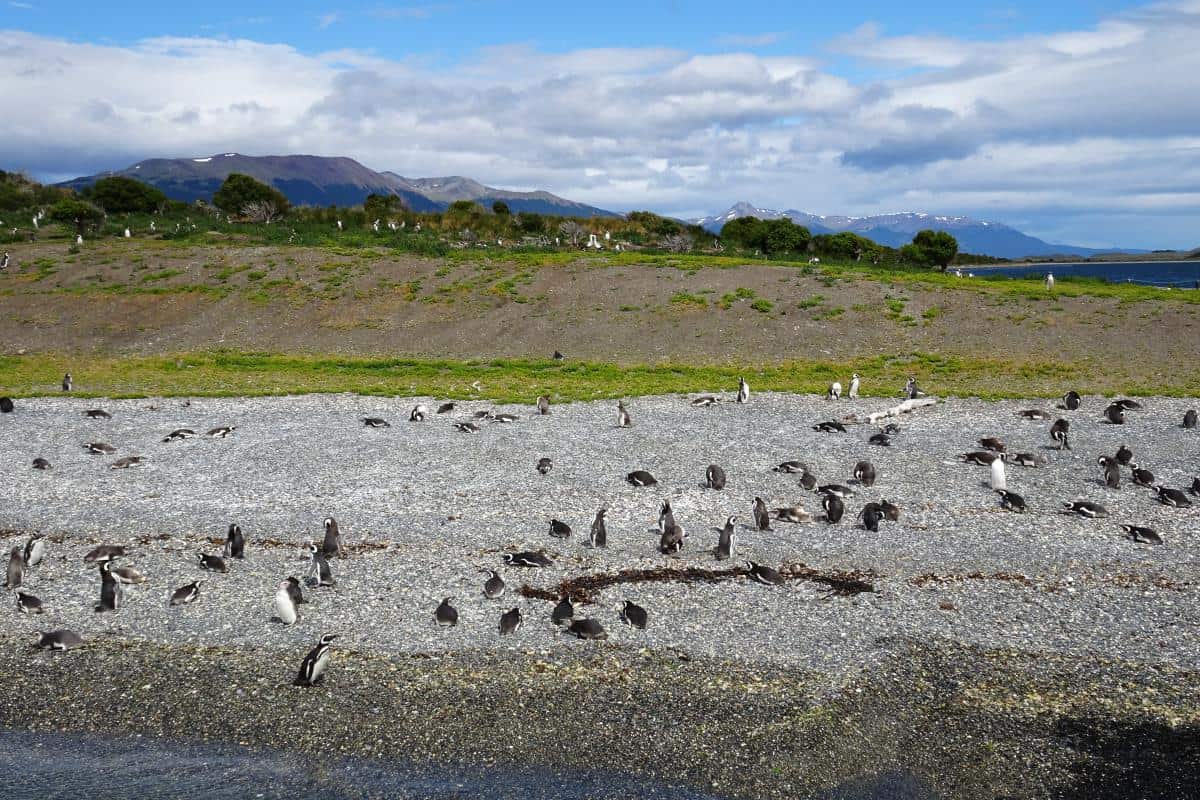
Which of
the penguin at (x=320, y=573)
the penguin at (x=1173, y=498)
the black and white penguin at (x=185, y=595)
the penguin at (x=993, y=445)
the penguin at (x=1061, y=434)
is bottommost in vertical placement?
the black and white penguin at (x=185, y=595)

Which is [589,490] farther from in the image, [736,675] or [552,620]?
[736,675]

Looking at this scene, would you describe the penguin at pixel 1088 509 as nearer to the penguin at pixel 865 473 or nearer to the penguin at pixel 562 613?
the penguin at pixel 865 473

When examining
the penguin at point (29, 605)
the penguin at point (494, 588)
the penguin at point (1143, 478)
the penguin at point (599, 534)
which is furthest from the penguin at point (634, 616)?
the penguin at point (1143, 478)

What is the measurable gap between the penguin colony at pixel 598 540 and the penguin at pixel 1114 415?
4.42 ft

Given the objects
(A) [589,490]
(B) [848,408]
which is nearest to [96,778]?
(A) [589,490]

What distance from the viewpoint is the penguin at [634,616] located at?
11.2 m

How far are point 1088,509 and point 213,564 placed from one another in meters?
13.9

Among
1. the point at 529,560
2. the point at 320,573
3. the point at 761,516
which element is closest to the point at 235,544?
the point at 320,573

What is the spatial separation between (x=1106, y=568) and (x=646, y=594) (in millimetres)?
6716

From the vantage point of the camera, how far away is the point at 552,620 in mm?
11406

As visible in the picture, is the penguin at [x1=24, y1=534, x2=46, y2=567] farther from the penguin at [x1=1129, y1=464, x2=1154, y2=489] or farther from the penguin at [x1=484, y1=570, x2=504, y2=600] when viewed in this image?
the penguin at [x1=1129, y1=464, x2=1154, y2=489]

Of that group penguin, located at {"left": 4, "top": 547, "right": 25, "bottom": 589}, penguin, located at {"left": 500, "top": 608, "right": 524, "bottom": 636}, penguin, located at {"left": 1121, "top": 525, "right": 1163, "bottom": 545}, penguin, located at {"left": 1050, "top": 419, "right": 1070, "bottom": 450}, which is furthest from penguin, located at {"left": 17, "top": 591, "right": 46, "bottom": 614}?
penguin, located at {"left": 1050, "top": 419, "right": 1070, "bottom": 450}

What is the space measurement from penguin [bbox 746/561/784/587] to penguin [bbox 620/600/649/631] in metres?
2.06

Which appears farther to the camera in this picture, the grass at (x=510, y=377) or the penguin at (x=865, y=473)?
the grass at (x=510, y=377)
